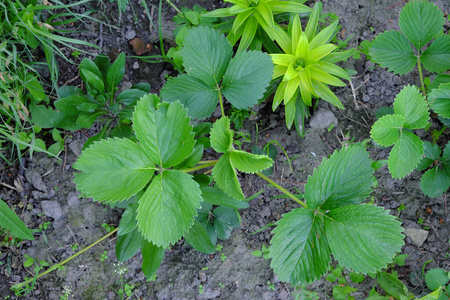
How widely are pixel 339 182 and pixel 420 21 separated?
132cm

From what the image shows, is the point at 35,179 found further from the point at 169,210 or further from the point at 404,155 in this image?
the point at 404,155

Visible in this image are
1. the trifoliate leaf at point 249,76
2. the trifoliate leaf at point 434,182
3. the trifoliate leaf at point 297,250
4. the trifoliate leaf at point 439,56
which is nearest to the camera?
the trifoliate leaf at point 297,250

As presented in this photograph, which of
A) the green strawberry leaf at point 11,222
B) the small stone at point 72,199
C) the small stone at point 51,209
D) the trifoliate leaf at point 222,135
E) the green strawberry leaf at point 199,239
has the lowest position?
the small stone at point 51,209

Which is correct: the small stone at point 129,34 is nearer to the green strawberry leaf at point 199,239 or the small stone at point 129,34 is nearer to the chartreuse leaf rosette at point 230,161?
the chartreuse leaf rosette at point 230,161

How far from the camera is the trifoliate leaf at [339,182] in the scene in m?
1.70

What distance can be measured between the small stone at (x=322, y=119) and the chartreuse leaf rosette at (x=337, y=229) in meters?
0.77

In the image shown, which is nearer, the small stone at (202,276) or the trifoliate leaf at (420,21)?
the trifoliate leaf at (420,21)

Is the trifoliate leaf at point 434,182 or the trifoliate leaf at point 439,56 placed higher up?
the trifoliate leaf at point 439,56

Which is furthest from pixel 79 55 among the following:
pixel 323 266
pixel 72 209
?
pixel 323 266

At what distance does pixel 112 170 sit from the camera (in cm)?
154

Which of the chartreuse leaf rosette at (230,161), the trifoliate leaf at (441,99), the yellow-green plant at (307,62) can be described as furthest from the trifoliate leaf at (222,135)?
the trifoliate leaf at (441,99)

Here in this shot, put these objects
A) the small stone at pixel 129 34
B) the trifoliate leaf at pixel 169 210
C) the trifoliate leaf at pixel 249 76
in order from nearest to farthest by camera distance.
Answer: the trifoliate leaf at pixel 169 210 < the trifoliate leaf at pixel 249 76 < the small stone at pixel 129 34

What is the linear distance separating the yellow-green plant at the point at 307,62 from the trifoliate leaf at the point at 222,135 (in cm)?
59

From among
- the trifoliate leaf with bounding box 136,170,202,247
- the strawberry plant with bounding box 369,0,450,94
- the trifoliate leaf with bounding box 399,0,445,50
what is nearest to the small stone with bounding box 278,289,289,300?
the trifoliate leaf with bounding box 136,170,202,247
